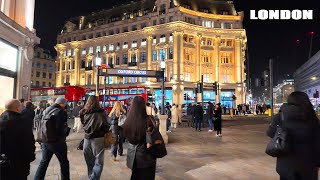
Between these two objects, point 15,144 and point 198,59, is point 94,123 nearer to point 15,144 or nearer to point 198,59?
point 15,144

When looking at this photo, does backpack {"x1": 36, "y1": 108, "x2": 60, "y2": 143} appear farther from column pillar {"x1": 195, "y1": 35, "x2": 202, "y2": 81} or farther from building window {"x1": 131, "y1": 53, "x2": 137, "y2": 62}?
building window {"x1": 131, "y1": 53, "x2": 137, "y2": 62}

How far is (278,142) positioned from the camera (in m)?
3.31

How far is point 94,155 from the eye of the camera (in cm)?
541

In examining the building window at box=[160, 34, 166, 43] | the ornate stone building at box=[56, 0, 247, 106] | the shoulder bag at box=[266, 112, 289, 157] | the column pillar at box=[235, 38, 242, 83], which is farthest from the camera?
the column pillar at box=[235, 38, 242, 83]

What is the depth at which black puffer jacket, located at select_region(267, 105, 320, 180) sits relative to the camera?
328 centimetres

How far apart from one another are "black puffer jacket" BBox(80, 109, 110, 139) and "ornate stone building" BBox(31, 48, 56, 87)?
258 ft

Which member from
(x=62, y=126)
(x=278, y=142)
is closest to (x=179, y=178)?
(x=62, y=126)

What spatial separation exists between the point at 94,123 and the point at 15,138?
1672mm

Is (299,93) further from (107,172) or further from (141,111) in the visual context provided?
(107,172)

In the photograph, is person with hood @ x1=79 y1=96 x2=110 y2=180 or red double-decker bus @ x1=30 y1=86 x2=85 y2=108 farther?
red double-decker bus @ x1=30 y1=86 x2=85 y2=108

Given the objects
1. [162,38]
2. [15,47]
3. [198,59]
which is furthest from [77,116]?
[198,59]

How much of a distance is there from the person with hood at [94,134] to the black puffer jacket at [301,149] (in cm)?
321

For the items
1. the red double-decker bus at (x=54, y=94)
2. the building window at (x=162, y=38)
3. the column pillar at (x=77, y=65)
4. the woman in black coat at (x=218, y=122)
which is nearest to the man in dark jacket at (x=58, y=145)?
the woman in black coat at (x=218, y=122)

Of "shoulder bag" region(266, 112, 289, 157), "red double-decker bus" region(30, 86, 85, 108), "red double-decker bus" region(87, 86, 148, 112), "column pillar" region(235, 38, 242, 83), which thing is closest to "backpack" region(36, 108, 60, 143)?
"shoulder bag" region(266, 112, 289, 157)
